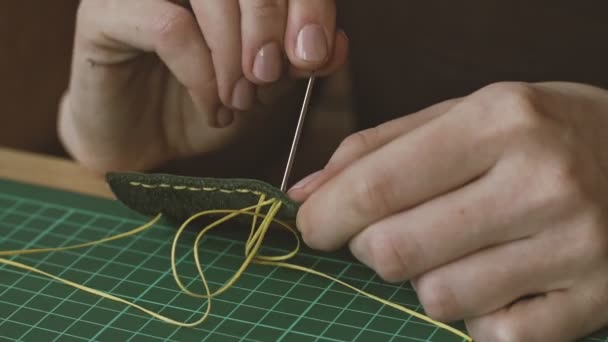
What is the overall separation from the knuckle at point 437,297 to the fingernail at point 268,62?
257 mm

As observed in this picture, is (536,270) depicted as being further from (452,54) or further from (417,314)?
(452,54)

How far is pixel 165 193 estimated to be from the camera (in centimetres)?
89

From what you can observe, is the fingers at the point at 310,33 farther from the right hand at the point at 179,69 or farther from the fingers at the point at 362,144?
the fingers at the point at 362,144

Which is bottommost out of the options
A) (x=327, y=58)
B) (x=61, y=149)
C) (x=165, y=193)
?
(x=61, y=149)

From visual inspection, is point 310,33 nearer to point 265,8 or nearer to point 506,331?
point 265,8

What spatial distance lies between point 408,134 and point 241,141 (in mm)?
567

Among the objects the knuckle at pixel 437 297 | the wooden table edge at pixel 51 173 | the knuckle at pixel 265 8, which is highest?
the knuckle at pixel 265 8

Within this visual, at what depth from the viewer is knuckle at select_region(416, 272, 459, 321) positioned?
750 mm

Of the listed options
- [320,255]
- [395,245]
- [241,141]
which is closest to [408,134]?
[395,245]

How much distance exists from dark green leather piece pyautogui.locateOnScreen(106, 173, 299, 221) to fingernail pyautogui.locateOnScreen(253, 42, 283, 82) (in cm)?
12

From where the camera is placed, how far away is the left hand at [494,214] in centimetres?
73

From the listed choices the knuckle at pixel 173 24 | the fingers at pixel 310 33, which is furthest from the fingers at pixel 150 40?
the fingers at pixel 310 33

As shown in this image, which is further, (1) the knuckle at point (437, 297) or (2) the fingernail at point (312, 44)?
(2) the fingernail at point (312, 44)

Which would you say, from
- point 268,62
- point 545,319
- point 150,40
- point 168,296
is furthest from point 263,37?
point 545,319
